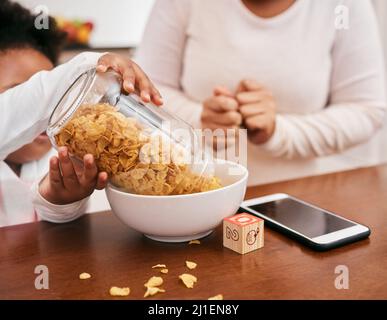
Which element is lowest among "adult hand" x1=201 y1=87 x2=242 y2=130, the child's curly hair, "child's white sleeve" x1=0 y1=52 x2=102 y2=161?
"adult hand" x1=201 y1=87 x2=242 y2=130

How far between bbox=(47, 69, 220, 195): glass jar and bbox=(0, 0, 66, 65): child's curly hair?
0.35m

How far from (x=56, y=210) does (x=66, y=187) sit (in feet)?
0.16

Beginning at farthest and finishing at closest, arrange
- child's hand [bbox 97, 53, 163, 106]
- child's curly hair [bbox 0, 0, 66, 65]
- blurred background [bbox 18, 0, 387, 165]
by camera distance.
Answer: blurred background [bbox 18, 0, 387, 165] < child's curly hair [bbox 0, 0, 66, 65] < child's hand [bbox 97, 53, 163, 106]

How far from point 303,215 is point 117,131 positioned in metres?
0.28

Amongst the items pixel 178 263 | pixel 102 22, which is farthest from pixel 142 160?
pixel 102 22

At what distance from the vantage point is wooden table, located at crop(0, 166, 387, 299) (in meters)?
0.46

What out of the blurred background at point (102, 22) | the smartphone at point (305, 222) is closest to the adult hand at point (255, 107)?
the smartphone at point (305, 222)

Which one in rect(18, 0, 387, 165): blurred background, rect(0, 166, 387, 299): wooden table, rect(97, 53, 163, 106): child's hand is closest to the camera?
rect(0, 166, 387, 299): wooden table

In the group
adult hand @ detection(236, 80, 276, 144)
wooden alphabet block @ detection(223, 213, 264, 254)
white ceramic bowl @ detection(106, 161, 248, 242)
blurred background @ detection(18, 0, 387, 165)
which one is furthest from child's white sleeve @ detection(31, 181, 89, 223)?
blurred background @ detection(18, 0, 387, 165)

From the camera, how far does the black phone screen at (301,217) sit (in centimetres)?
58

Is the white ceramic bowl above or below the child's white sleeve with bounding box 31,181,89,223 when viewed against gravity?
above

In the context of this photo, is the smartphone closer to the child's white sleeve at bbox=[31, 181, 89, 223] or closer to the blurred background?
the child's white sleeve at bbox=[31, 181, 89, 223]
